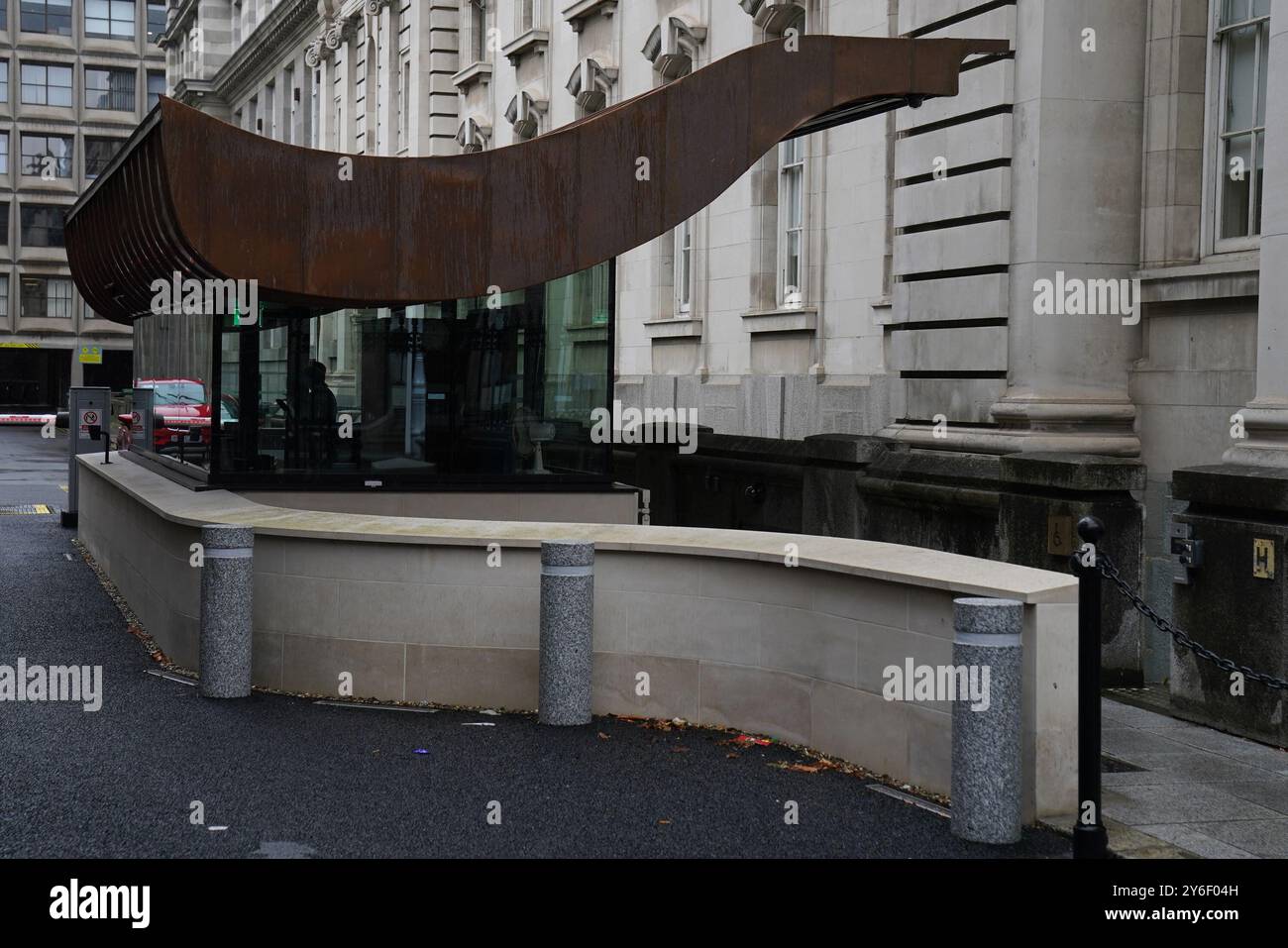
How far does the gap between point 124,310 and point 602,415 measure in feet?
14.7

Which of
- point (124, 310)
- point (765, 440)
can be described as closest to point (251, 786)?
point (124, 310)

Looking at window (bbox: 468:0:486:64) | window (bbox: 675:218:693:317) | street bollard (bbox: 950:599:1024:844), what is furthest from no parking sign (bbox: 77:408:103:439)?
street bollard (bbox: 950:599:1024:844)

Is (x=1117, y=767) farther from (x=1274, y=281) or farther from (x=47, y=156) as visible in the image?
(x=47, y=156)

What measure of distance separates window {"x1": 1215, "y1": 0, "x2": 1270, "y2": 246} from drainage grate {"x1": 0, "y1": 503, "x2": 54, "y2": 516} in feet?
58.1

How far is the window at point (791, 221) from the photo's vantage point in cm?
1875

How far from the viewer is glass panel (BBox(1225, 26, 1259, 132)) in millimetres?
12133

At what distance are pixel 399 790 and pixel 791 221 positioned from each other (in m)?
12.4

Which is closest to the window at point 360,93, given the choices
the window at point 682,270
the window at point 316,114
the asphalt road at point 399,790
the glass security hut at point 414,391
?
the window at point 316,114

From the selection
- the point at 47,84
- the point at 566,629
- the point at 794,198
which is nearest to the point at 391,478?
the point at 566,629

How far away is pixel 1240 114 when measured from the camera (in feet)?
40.2

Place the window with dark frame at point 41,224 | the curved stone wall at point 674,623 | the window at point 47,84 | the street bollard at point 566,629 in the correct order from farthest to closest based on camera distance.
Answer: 1. the window at point 47,84
2. the window with dark frame at point 41,224
3. the street bollard at point 566,629
4. the curved stone wall at point 674,623

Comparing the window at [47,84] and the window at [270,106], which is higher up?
the window at [47,84]

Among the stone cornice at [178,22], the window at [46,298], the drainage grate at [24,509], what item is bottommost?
the drainage grate at [24,509]

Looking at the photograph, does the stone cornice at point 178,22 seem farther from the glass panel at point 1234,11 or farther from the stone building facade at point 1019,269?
the glass panel at point 1234,11
